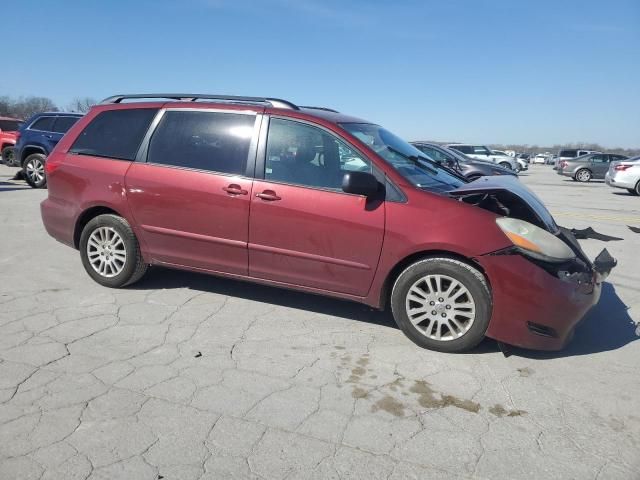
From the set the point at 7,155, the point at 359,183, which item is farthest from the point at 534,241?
the point at 7,155

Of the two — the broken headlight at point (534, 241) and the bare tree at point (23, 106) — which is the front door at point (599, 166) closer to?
the broken headlight at point (534, 241)

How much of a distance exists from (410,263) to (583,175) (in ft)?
87.0

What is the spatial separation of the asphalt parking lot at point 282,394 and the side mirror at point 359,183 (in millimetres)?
1159

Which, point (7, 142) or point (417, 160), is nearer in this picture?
point (417, 160)

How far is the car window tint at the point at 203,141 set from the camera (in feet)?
14.2

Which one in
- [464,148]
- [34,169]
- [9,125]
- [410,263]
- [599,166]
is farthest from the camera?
[599,166]

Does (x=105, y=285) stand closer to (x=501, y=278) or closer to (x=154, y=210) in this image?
(x=154, y=210)

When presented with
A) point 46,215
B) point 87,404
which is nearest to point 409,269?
point 87,404

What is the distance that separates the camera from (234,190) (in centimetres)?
423

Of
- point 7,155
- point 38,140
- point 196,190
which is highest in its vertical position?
point 196,190

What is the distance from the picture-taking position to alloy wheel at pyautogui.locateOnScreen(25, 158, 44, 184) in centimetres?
1236

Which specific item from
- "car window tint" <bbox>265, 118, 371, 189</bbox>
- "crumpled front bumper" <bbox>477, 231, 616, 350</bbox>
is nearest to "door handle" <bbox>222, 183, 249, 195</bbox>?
"car window tint" <bbox>265, 118, 371, 189</bbox>

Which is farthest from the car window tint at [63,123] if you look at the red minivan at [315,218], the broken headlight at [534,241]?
the broken headlight at [534,241]

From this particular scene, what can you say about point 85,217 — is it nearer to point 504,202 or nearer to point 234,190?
point 234,190
